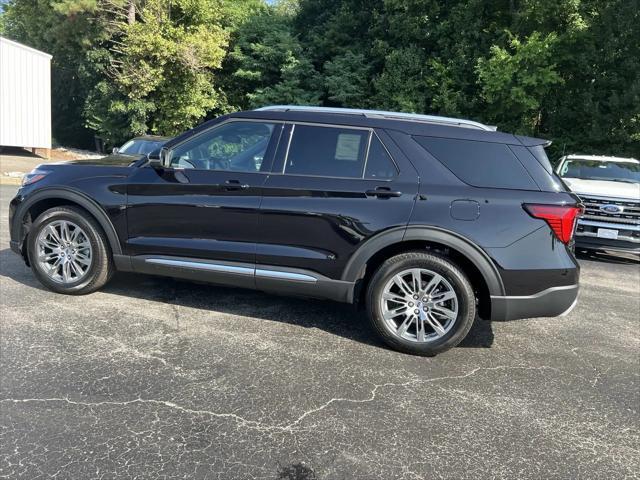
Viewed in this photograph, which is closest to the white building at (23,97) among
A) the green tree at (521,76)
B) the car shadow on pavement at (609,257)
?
the green tree at (521,76)

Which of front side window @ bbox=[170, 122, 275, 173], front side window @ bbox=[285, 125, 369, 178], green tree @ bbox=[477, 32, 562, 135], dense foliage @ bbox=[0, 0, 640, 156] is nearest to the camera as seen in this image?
front side window @ bbox=[285, 125, 369, 178]

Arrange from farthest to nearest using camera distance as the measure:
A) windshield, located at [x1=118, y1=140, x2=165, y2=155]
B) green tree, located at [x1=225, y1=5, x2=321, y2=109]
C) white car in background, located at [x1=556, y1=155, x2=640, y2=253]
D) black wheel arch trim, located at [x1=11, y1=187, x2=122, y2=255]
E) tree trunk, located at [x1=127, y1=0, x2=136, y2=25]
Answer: green tree, located at [x1=225, y1=5, x2=321, y2=109]
tree trunk, located at [x1=127, y1=0, x2=136, y2=25]
windshield, located at [x1=118, y1=140, x2=165, y2=155]
white car in background, located at [x1=556, y1=155, x2=640, y2=253]
black wheel arch trim, located at [x1=11, y1=187, x2=122, y2=255]

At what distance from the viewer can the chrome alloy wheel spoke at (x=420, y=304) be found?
12.7 feet

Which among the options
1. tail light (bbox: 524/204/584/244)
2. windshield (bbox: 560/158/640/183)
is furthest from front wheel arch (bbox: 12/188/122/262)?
windshield (bbox: 560/158/640/183)

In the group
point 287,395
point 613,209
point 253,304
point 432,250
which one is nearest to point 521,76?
point 613,209

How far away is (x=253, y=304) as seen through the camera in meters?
4.84

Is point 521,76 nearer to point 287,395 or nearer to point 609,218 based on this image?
point 609,218

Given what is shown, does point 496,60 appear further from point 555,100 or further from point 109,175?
point 109,175

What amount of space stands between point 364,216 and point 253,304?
1560mm

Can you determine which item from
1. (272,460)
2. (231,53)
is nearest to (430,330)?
(272,460)

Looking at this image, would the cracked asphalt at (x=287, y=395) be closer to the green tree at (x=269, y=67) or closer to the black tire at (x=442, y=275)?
the black tire at (x=442, y=275)

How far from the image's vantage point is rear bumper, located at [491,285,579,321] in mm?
3787

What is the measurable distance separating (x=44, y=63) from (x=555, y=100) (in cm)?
2126

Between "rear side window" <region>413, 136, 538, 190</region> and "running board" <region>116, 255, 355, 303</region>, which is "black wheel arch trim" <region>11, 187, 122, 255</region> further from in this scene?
"rear side window" <region>413, 136, 538, 190</region>
